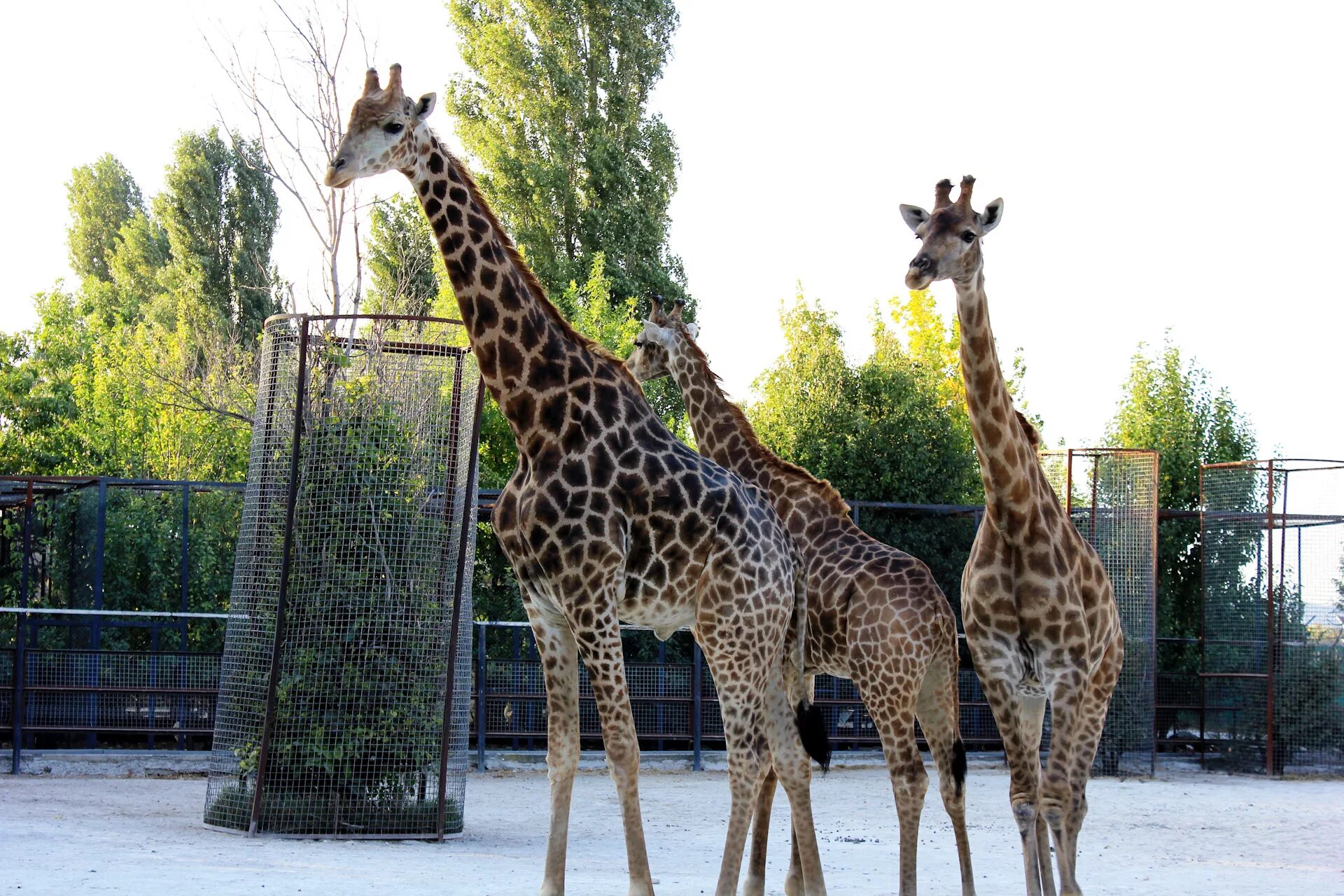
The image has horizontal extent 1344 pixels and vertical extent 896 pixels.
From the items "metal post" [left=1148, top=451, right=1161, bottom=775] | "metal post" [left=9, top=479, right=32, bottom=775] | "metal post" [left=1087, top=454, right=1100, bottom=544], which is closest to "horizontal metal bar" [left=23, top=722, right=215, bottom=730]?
"metal post" [left=9, top=479, right=32, bottom=775]

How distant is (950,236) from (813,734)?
2284 mm

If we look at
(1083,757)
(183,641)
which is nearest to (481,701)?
(183,641)

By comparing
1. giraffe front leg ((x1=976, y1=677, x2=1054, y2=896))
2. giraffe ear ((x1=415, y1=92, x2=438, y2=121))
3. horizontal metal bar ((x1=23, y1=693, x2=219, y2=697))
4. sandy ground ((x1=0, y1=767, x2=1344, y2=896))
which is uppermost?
giraffe ear ((x1=415, y1=92, x2=438, y2=121))

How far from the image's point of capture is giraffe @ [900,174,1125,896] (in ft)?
20.1

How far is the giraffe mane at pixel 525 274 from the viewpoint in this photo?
20.1 feet

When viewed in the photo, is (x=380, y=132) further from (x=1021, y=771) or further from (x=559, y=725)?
(x=1021, y=771)

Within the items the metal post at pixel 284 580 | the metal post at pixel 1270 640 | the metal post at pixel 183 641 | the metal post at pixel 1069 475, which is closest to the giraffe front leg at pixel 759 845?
the metal post at pixel 284 580

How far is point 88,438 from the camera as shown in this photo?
23.8 metres

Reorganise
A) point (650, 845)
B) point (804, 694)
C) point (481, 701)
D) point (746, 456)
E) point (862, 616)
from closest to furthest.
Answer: point (804, 694), point (862, 616), point (746, 456), point (650, 845), point (481, 701)

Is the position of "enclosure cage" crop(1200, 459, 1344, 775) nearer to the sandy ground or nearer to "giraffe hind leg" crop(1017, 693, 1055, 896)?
the sandy ground

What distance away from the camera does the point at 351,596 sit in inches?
331

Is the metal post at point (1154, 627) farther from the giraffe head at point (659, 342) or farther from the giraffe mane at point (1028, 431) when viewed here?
the giraffe head at point (659, 342)

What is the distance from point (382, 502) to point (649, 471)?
305 cm

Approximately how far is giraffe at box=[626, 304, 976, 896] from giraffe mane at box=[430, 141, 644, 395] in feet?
4.73
